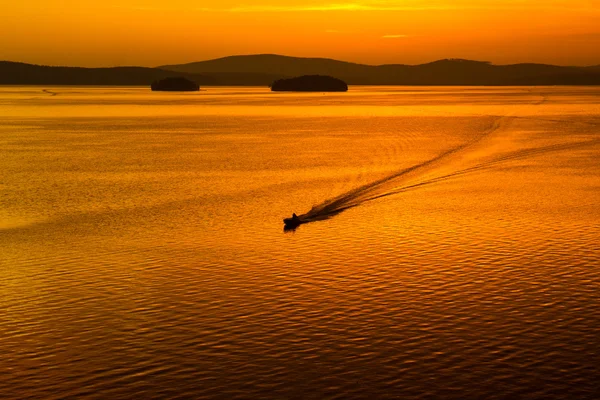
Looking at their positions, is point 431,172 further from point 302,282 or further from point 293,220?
point 302,282

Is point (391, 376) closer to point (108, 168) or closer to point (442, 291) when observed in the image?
point (442, 291)

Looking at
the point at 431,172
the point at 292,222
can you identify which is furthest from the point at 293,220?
the point at 431,172

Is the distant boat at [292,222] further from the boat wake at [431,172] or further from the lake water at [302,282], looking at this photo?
the lake water at [302,282]

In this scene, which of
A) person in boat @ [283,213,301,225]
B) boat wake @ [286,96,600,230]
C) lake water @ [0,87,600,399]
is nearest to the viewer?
lake water @ [0,87,600,399]

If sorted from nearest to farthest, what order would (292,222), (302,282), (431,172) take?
(302,282), (292,222), (431,172)

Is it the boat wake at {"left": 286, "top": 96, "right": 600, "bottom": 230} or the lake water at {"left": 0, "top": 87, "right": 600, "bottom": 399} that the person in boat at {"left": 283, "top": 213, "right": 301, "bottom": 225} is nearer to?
the boat wake at {"left": 286, "top": 96, "right": 600, "bottom": 230}

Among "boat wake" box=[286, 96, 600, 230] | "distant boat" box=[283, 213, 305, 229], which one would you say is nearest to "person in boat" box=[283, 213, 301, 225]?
"distant boat" box=[283, 213, 305, 229]

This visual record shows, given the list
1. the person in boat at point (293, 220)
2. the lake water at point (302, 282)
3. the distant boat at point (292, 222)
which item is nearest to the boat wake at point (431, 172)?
the distant boat at point (292, 222)

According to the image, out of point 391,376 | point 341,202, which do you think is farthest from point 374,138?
point 391,376
